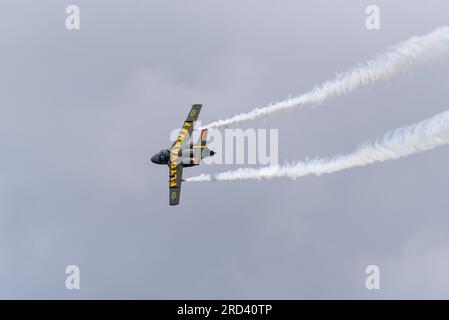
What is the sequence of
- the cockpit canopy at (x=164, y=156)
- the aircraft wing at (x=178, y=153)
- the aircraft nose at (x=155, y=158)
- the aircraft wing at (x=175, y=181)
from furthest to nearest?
the aircraft nose at (x=155, y=158), the cockpit canopy at (x=164, y=156), the aircraft wing at (x=178, y=153), the aircraft wing at (x=175, y=181)

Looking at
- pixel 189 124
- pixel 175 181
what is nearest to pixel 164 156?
pixel 175 181

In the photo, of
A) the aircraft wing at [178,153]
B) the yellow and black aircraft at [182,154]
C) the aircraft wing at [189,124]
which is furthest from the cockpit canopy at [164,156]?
the aircraft wing at [189,124]

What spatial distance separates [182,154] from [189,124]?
4000 millimetres

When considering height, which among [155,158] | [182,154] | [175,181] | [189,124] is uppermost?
[189,124]

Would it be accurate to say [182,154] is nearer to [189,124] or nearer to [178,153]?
[178,153]

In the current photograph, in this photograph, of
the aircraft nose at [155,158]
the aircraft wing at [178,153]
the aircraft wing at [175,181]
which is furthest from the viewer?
the aircraft nose at [155,158]

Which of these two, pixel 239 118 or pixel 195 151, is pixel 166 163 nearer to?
pixel 195 151

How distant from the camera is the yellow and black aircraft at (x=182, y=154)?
87688 mm

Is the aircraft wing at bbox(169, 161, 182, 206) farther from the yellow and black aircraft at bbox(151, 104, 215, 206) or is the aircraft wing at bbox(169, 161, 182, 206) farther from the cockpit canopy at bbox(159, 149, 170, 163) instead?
the cockpit canopy at bbox(159, 149, 170, 163)

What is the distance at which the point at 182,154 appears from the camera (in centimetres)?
8838

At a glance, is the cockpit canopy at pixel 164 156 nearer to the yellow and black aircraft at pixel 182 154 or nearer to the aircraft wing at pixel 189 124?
the yellow and black aircraft at pixel 182 154

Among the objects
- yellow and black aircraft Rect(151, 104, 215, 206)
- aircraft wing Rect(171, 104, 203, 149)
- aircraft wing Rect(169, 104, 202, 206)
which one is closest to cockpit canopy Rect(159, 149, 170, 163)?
yellow and black aircraft Rect(151, 104, 215, 206)
